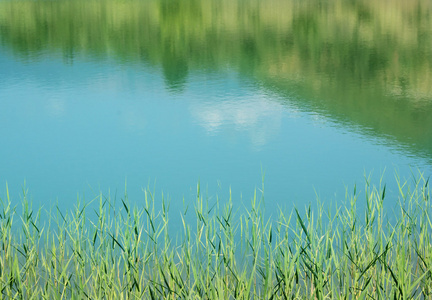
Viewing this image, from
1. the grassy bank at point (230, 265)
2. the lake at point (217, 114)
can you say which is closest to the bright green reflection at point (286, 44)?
the lake at point (217, 114)

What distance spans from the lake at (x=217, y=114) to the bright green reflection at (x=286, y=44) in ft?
0.17

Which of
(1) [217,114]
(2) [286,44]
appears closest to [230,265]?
(1) [217,114]

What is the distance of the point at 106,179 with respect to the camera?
4949mm

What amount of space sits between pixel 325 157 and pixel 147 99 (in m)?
3.24

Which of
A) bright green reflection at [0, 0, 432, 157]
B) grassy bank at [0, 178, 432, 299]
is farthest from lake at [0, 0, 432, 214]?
grassy bank at [0, 178, 432, 299]

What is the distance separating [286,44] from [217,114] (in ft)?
26.3

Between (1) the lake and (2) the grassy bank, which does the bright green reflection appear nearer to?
(1) the lake

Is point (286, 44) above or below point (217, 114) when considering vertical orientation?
above

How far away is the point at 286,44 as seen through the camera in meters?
14.6

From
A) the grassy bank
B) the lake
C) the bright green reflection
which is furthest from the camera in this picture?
the bright green reflection

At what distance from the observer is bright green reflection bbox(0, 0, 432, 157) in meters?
7.93

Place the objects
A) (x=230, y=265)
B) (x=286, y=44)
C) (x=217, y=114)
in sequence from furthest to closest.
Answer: (x=286, y=44) → (x=217, y=114) → (x=230, y=265)

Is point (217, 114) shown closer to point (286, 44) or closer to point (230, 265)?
point (230, 265)

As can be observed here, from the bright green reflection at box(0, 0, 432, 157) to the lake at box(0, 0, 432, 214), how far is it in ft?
0.17
